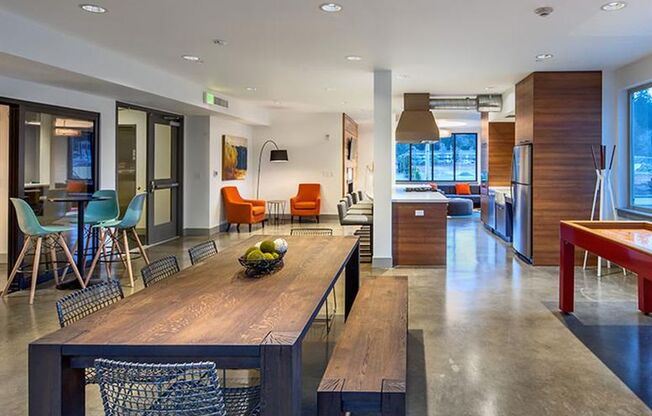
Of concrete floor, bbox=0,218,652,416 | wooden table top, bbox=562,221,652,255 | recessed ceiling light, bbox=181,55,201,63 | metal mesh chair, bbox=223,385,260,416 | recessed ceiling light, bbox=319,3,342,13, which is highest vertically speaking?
recessed ceiling light, bbox=181,55,201,63

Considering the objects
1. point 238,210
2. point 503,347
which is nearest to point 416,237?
point 503,347

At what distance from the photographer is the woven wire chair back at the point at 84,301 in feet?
7.22

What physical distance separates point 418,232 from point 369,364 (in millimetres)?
4720

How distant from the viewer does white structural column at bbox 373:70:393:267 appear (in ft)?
21.8

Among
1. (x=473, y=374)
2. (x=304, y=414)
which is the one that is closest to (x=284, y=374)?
(x=304, y=414)

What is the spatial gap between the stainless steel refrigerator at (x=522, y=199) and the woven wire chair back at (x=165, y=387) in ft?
19.8

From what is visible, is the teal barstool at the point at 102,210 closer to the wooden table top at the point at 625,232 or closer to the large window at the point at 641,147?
the wooden table top at the point at 625,232

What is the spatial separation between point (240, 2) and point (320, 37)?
1.18m

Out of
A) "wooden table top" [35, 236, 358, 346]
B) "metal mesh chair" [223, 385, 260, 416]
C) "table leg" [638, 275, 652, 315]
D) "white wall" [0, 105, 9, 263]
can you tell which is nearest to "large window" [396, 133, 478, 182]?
"white wall" [0, 105, 9, 263]

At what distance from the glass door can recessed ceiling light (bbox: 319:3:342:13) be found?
16.6 feet

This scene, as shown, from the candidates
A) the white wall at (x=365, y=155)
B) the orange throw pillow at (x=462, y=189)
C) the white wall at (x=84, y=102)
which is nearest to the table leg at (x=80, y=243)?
the white wall at (x=84, y=102)

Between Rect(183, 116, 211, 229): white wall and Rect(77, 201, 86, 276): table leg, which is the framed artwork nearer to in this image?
Rect(183, 116, 211, 229): white wall

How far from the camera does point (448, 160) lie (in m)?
16.4

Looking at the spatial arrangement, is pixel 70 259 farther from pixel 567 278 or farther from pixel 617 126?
pixel 617 126
